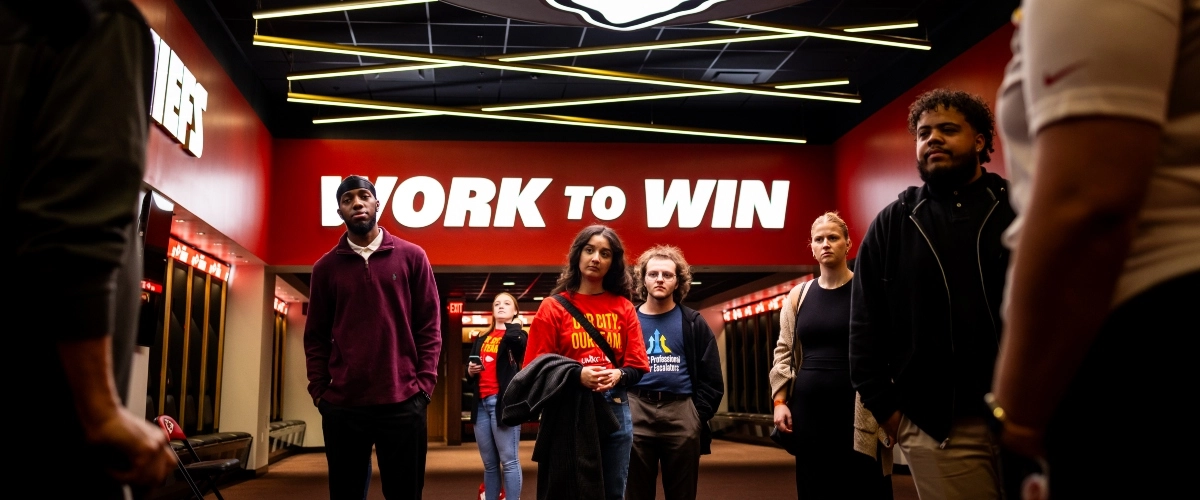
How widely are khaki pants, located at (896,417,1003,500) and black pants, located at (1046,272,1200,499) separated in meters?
1.24

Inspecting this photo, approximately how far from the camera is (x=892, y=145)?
992 cm

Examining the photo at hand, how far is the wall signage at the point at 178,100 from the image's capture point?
6844 mm

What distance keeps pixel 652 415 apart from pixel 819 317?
983 mm

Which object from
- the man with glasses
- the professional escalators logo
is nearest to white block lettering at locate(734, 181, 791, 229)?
the professional escalators logo

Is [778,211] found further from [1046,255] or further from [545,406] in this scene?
[1046,255]

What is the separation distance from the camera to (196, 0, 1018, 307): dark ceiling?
28.6 ft

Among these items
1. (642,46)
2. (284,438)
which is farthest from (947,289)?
(284,438)

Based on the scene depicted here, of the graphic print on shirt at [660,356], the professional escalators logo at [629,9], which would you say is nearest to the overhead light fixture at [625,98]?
the professional escalators logo at [629,9]

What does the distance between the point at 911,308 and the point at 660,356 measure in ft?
8.08

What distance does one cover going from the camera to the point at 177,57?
7.31 m

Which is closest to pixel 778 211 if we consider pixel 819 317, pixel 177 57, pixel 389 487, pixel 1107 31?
pixel 177 57

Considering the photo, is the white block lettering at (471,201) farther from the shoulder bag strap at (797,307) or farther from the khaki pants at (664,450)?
the shoulder bag strap at (797,307)

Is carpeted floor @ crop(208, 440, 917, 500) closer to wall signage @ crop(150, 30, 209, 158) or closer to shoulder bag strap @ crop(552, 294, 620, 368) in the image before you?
wall signage @ crop(150, 30, 209, 158)

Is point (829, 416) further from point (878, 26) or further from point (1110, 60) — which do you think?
point (878, 26)
